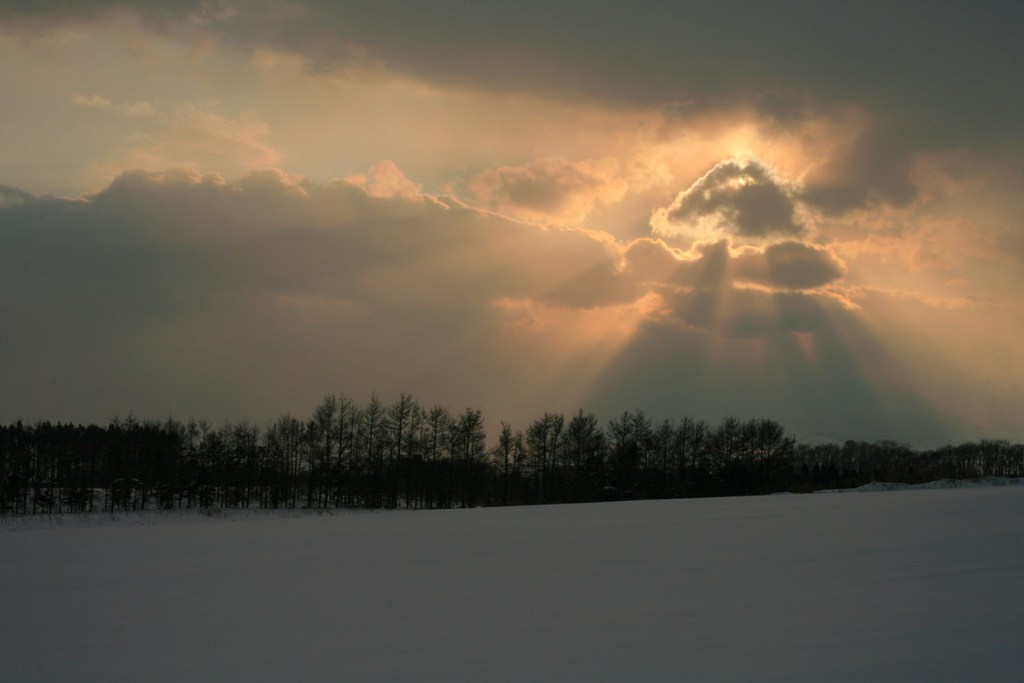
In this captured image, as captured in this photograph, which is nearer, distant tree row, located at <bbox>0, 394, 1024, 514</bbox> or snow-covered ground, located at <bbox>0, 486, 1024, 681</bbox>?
snow-covered ground, located at <bbox>0, 486, 1024, 681</bbox>

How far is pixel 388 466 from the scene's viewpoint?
78.8 metres

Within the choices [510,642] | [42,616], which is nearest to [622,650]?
[510,642]

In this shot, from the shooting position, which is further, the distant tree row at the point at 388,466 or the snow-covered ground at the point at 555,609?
the distant tree row at the point at 388,466

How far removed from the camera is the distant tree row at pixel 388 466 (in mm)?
72438

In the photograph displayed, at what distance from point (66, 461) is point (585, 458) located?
62.8 metres

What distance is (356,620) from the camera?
10352 mm

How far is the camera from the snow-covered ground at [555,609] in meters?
7.91

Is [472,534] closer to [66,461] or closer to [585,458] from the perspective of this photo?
[585,458]

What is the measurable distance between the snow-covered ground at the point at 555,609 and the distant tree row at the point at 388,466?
55.3 metres

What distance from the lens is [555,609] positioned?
10562mm

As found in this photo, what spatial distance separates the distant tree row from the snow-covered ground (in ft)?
181

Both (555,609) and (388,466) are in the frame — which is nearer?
(555,609)

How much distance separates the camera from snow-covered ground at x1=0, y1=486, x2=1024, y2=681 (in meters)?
7.91

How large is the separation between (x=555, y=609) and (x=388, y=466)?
70.6 metres
